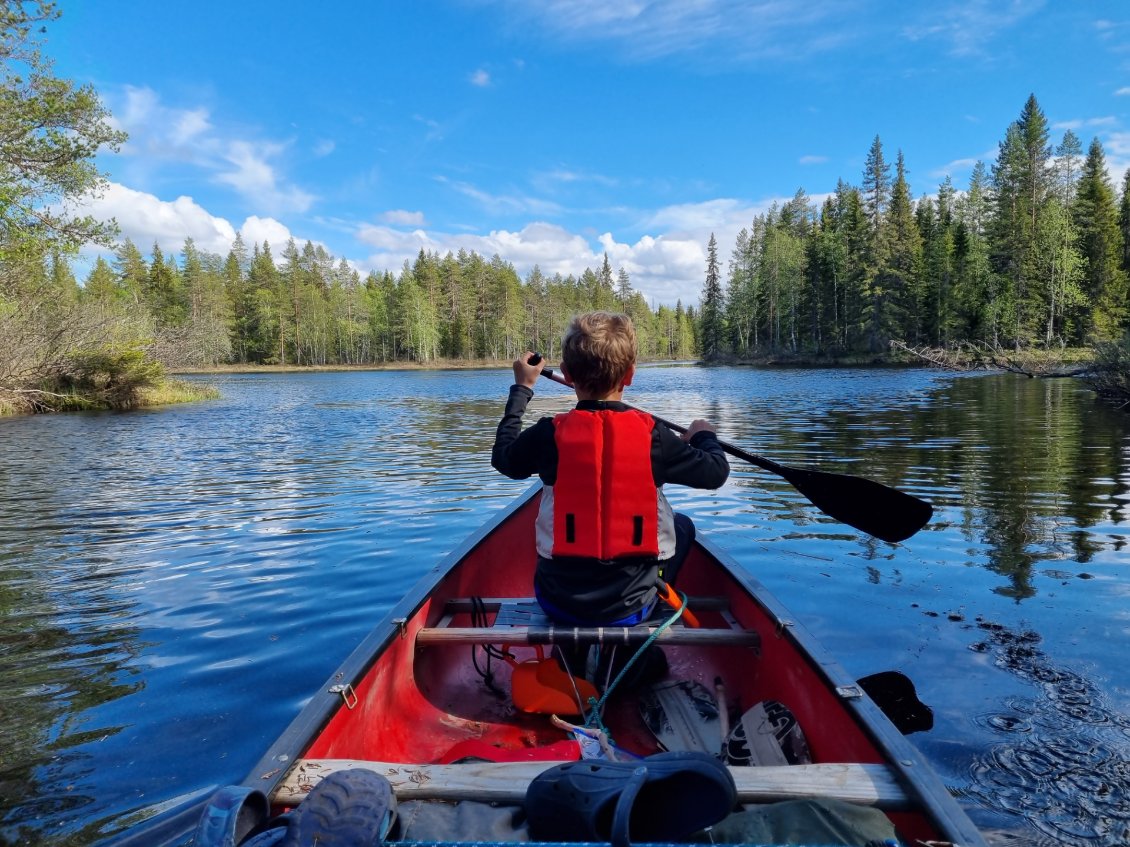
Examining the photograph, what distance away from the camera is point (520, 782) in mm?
1817

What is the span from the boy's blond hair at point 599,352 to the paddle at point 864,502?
1.10 meters

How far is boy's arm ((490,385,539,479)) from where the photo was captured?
2852 mm

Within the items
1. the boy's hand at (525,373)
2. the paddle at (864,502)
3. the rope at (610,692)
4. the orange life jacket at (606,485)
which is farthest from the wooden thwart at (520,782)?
the paddle at (864,502)

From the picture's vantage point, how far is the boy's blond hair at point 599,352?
272 centimetres

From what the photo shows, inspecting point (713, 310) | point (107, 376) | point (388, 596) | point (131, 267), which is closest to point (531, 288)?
point (713, 310)

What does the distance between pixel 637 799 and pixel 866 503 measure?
9.80 feet

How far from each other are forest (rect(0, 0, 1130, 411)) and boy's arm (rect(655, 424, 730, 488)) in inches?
708

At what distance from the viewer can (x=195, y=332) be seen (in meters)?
29.9

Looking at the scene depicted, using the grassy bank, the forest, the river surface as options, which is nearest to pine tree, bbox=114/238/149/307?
the forest

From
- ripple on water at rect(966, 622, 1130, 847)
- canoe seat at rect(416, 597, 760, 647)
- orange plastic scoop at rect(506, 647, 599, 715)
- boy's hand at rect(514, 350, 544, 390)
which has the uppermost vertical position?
boy's hand at rect(514, 350, 544, 390)

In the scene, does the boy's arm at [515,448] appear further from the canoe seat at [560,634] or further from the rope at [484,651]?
the rope at [484,651]

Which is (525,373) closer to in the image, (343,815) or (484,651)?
(484,651)

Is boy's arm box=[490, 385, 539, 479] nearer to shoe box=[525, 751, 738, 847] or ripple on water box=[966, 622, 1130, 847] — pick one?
shoe box=[525, 751, 738, 847]

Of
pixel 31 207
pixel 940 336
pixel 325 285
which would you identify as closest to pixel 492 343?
pixel 325 285
